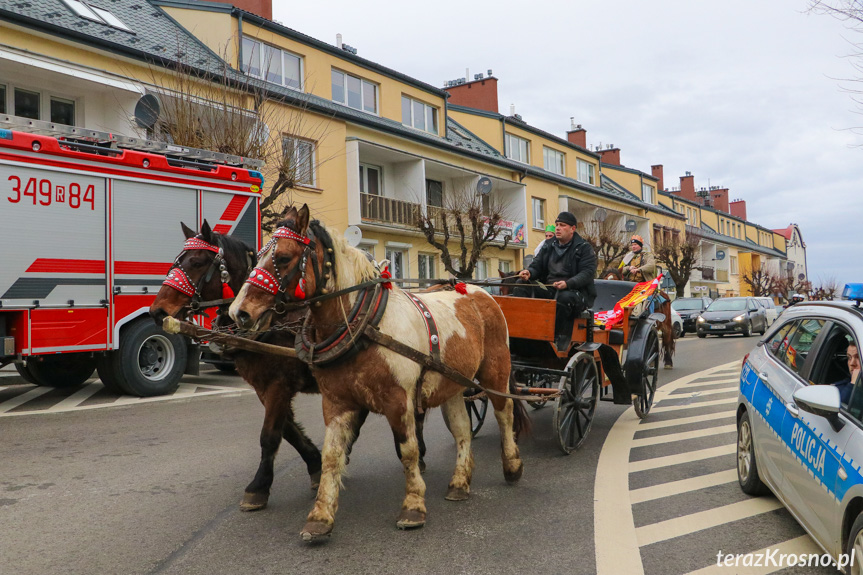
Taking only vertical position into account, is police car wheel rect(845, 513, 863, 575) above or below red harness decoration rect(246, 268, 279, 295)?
below

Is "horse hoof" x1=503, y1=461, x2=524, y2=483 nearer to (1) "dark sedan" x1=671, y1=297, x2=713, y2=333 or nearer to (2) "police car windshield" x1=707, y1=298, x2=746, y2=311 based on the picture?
(2) "police car windshield" x1=707, y1=298, x2=746, y2=311

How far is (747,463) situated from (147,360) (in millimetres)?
8459

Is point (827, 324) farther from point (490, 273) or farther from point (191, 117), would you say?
point (490, 273)

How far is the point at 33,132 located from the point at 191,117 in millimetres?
4631

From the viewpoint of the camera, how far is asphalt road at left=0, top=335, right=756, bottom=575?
3.73 metres

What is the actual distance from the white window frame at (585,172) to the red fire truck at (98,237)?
96.7 ft

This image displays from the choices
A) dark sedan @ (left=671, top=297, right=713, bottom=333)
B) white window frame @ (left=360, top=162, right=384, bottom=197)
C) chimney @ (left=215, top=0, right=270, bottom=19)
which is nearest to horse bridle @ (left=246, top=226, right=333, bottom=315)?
white window frame @ (left=360, top=162, right=384, bottom=197)

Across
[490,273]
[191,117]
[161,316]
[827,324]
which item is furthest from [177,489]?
[490,273]

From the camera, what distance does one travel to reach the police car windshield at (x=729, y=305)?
25941mm

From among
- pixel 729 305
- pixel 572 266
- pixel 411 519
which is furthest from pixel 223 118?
pixel 729 305

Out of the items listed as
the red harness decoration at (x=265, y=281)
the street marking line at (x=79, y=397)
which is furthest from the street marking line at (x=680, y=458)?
the street marking line at (x=79, y=397)

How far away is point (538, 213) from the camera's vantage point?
32.1m

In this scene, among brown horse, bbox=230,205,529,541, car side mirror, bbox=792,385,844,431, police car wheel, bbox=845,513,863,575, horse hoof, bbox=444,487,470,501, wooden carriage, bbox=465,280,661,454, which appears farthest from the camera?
wooden carriage, bbox=465,280,661,454

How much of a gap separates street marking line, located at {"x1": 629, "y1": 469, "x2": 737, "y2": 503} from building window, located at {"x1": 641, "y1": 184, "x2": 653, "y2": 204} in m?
44.1
